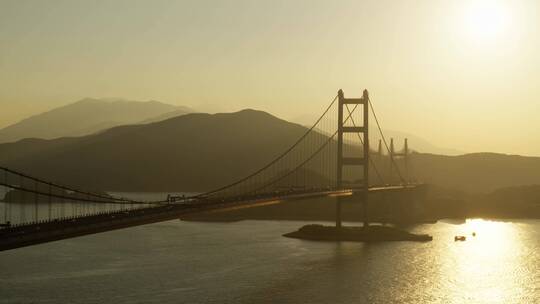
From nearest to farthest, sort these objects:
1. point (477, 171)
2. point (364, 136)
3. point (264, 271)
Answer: point (264, 271) → point (364, 136) → point (477, 171)

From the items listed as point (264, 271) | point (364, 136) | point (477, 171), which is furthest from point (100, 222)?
point (477, 171)

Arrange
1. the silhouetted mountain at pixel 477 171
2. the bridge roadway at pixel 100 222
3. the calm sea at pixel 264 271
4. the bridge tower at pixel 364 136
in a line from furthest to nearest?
1. the silhouetted mountain at pixel 477 171
2. the bridge tower at pixel 364 136
3. the calm sea at pixel 264 271
4. the bridge roadway at pixel 100 222

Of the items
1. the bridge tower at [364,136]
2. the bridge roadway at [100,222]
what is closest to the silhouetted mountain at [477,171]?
the bridge tower at [364,136]

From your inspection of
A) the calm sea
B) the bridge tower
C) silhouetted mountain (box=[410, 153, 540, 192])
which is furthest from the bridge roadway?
silhouetted mountain (box=[410, 153, 540, 192])

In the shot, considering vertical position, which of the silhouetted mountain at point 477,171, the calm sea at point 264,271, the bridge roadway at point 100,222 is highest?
the silhouetted mountain at point 477,171

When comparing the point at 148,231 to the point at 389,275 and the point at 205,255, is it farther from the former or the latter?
→ the point at 389,275

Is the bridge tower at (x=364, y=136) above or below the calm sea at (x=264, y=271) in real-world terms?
above

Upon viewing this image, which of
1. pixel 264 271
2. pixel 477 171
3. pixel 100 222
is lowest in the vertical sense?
pixel 264 271

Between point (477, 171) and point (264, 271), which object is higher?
point (477, 171)

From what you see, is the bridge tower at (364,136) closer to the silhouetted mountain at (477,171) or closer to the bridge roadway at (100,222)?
the bridge roadway at (100,222)

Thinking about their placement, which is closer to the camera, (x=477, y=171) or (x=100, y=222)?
(x=100, y=222)

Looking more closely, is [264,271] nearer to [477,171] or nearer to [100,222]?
[100,222]
